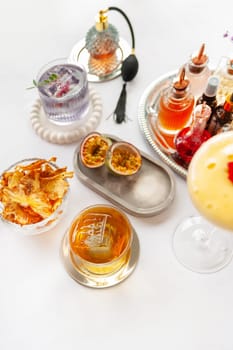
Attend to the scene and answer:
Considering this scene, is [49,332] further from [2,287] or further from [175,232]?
[175,232]

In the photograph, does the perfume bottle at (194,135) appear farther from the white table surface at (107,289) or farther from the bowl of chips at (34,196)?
the bowl of chips at (34,196)

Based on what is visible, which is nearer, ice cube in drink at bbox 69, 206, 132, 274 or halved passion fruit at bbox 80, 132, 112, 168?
ice cube in drink at bbox 69, 206, 132, 274

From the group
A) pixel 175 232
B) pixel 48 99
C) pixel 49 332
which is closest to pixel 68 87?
pixel 48 99

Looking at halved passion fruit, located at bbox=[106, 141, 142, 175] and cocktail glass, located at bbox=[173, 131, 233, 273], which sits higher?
cocktail glass, located at bbox=[173, 131, 233, 273]

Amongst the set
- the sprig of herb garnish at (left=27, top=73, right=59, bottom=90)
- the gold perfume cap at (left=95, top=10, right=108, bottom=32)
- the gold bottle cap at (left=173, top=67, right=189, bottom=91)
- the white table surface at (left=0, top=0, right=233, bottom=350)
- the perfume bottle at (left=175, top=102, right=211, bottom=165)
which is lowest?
the white table surface at (left=0, top=0, right=233, bottom=350)

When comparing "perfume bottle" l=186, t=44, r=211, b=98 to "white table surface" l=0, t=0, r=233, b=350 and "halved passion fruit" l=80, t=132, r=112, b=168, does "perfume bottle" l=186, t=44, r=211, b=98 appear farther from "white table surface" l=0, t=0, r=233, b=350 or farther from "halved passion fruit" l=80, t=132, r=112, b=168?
"halved passion fruit" l=80, t=132, r=112, b=168

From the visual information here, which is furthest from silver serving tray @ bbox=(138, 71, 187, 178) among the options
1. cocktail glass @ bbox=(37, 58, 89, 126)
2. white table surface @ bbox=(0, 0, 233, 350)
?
cocktail glass @ bbox=(37, 58, 89, 126)

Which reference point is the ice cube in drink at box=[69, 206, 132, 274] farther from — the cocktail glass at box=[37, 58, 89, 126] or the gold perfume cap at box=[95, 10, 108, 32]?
the gold perfume cap at box=[95, 10, 108, 32]

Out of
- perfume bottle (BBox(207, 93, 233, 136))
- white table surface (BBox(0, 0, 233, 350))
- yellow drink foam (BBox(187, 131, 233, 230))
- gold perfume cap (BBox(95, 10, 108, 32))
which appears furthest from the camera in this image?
gold perfume cap (BBox(95, 10, 108, 32))

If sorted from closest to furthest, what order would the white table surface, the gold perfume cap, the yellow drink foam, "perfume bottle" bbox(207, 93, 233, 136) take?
the yellow drink foam < the white table surface < "perfume bottle" bbox(207, 93, 233, 136) < the gold perfume cap
